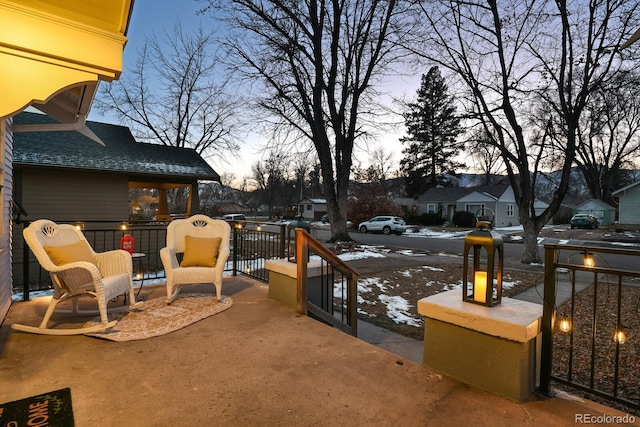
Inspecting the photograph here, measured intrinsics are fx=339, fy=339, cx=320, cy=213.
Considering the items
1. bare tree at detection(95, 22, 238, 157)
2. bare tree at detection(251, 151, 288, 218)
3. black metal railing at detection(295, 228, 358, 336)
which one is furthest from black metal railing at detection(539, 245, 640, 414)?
bare tree at detection(251, 151, 288, 218)

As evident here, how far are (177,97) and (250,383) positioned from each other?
1950 centimetres

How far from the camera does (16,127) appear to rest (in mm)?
4312

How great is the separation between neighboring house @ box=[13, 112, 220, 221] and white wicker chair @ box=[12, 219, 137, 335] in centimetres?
565

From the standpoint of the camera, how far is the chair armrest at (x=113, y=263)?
366 cm

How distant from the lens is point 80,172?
28.1 feet

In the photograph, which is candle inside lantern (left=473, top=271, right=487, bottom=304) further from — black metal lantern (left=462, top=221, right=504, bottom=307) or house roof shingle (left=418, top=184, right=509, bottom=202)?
house roof shingle (left=418, top=184, right=509, bottom=202)

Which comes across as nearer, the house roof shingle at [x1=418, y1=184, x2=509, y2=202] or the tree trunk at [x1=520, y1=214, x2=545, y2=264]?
the tree trunk at [x1=520, y1=214, x2=545, y2=264]

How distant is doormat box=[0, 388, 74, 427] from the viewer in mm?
1771

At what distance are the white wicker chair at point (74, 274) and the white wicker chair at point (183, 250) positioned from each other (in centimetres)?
40

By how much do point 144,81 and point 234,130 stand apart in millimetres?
5082

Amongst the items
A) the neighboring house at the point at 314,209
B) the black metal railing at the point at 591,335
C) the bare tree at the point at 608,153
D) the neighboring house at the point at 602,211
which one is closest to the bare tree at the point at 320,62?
the black metal railing at the point at 591,335

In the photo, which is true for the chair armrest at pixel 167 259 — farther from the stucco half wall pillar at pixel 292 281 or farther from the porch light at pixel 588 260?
the porch light at pixel 588 260

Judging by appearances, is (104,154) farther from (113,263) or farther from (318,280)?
(318,280)

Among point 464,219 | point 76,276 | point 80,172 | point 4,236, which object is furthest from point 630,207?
point 4,236
